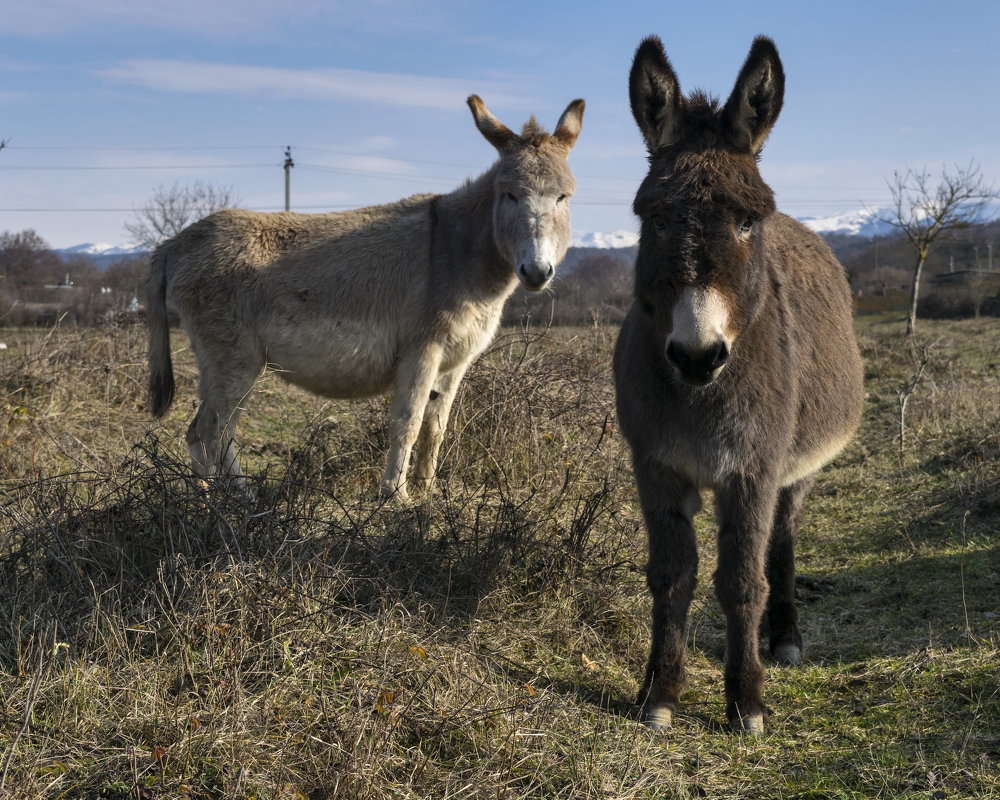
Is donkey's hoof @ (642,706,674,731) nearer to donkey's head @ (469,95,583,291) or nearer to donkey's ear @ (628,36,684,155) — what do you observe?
donkey's ear @ (628,36,684,155)

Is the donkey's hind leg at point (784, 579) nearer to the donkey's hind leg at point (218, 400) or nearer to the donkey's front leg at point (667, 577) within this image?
the donkey's front leg at point (667, 577)

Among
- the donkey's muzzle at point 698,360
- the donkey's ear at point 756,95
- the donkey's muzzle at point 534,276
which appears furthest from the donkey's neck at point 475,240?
the donkey's muzzle at point 698,360

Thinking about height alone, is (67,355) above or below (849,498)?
above

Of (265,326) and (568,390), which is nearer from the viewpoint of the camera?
(265,326)

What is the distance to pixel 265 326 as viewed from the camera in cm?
608

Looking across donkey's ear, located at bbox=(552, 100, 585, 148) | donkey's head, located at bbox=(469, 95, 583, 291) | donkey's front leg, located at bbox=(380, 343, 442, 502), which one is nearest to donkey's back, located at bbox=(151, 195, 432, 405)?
donkey's front leg, located at bbox=(380, 343, 442, 502)

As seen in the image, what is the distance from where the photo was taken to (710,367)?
279 cm

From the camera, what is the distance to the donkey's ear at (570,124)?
6.49 m

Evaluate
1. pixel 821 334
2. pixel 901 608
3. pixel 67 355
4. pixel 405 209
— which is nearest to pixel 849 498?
pixel 901 608

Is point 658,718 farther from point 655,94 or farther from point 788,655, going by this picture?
point 655,94

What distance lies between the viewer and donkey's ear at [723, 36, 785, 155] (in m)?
3.14

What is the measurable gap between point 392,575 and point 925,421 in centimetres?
714

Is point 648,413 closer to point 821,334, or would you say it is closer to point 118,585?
point 821,334

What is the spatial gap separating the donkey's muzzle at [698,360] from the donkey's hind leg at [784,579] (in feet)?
5.13
